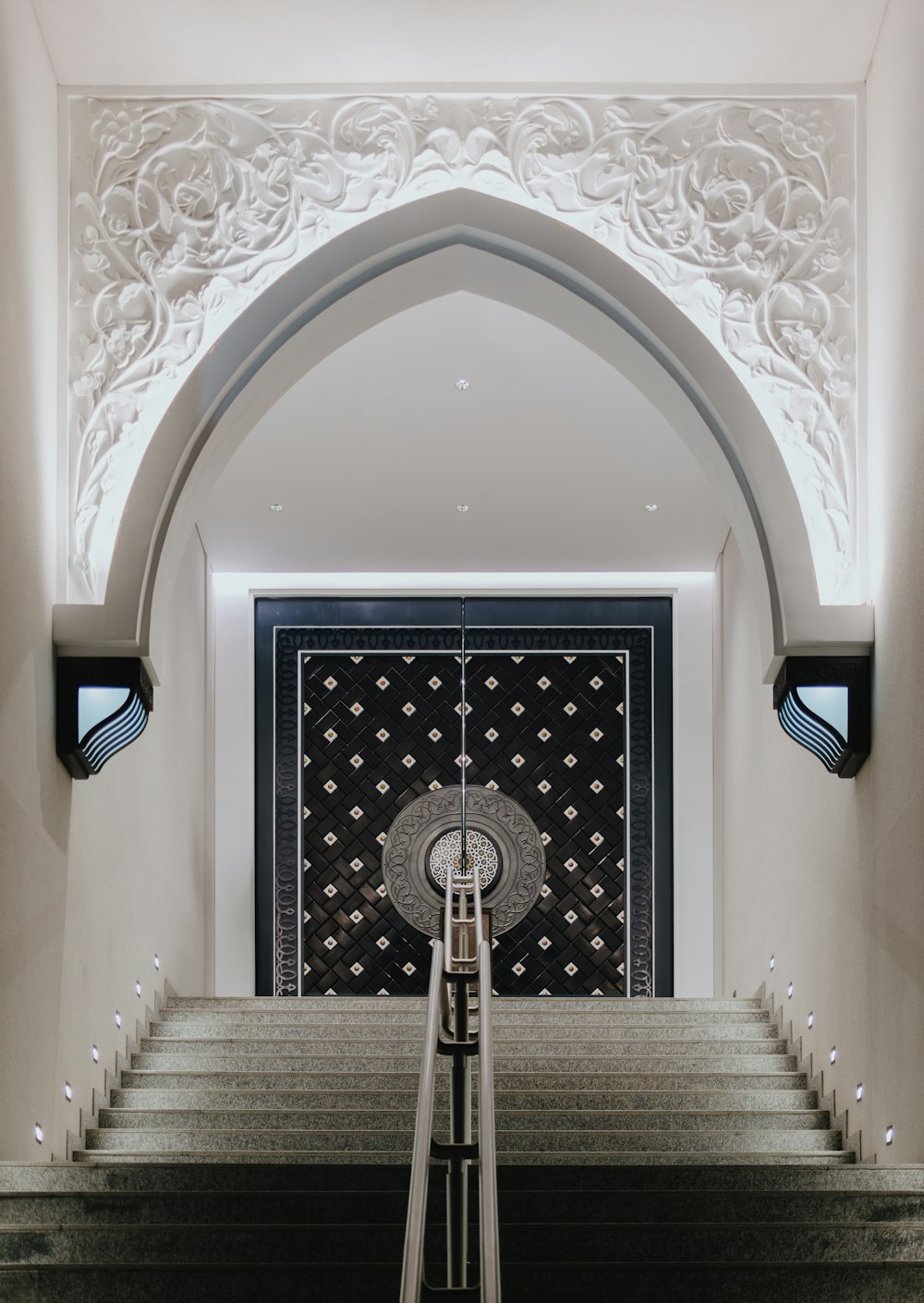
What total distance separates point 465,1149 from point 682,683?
8.57m

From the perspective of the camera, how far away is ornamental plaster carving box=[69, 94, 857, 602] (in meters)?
5.62

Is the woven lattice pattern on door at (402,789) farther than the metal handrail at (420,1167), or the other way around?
the woven lattice pattern on door at (402,789)

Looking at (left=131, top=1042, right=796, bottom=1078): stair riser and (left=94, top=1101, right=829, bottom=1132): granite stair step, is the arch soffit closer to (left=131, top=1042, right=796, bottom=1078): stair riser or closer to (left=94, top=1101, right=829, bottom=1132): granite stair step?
(left=94, top=1101, right=829, bottom=1132): granite stair step

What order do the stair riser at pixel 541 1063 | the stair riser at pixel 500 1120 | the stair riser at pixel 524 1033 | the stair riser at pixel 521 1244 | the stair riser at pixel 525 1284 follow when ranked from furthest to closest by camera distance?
the stair riser at pixel 524 1033, the stair riser at pixel 541 1063, the stair riser at pixel 500 1120, the stair riser at pixel 521 1244, the stair riser at pixel 525 1284

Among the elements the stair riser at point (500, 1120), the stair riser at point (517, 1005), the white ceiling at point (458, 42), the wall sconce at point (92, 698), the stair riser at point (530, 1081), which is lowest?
the stair riser at point (500, 1120)

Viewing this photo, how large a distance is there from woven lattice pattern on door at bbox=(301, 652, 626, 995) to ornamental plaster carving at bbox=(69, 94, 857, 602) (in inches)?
255

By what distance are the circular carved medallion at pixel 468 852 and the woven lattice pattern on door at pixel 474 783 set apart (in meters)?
0.10

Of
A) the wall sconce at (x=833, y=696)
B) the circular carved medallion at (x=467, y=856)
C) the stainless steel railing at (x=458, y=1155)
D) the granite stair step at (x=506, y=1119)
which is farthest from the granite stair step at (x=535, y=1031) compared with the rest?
the circular carved medallion at (x=467, y=856)

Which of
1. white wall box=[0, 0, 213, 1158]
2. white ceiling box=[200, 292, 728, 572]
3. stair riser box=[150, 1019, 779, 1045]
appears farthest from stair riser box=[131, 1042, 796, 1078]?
white ceiling box=[200, 292, 728, 572]

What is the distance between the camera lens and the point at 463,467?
9586mm

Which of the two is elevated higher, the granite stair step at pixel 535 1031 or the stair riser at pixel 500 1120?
the granite stair step at pixel 535 1031

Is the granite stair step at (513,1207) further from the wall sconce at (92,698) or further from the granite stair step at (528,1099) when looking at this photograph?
the wall sconce at (92,698)

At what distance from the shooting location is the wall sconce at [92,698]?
5406 mm

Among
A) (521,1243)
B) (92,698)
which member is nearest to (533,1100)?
(521,1243)
